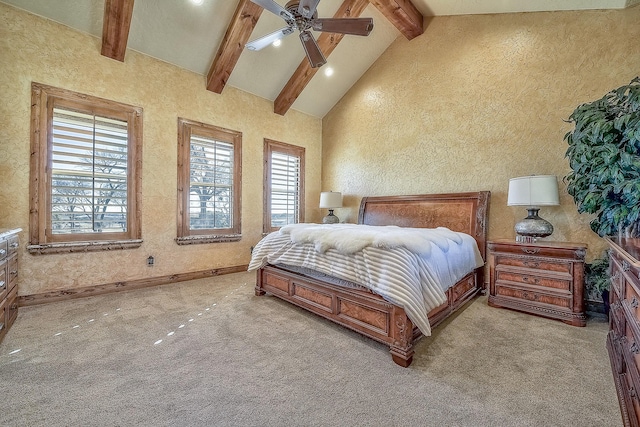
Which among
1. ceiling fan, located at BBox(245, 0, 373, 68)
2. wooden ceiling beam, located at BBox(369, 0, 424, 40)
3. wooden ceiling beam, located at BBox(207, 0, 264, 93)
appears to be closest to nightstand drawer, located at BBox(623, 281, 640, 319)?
ceiling fan, located at BBox(245, 0, 373, 68)

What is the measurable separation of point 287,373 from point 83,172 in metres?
3.41

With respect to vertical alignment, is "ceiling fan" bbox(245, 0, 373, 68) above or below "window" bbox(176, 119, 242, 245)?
above

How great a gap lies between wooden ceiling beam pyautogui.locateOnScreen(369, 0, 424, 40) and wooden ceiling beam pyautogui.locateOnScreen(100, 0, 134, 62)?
120 inches

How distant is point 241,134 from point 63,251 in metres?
2.88

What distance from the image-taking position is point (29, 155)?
2969mm

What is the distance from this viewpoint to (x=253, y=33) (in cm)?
394

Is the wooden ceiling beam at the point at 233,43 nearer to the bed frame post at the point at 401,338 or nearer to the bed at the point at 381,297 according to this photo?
the bed at the point at 381,297

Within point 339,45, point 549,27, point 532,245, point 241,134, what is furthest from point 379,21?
point 532,245

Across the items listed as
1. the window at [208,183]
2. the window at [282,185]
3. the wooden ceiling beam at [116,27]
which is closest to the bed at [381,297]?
the window at [282,185]

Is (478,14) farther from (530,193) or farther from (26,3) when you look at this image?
(26,3)

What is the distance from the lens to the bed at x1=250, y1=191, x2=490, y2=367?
2.00 metres

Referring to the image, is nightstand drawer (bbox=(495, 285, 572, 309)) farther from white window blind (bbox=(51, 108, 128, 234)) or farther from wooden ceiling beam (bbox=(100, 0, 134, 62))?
wooden ceiling beam (bbox=(100, 0, 134, 62))

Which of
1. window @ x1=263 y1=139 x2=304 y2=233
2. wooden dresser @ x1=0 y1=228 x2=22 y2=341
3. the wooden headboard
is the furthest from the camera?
window @ x1=263 y1=139 x2=304 y2=233

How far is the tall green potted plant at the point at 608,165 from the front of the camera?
6.85 feet
